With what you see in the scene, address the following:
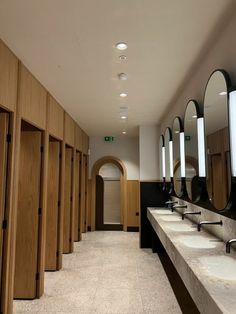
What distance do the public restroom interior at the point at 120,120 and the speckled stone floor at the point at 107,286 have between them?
0.08ft

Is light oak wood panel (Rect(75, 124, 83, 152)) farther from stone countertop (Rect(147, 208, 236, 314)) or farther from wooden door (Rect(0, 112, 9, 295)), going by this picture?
stone countertop (Rect(147, 208, 236, 314))

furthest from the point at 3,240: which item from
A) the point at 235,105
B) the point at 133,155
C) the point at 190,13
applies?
the point at 133,155

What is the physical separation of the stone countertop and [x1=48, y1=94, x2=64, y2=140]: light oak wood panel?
2.28 m

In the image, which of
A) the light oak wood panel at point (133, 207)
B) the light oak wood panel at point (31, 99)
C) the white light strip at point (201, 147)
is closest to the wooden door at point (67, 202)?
the light oak wood panel at point (31, 99)

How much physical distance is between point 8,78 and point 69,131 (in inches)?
103

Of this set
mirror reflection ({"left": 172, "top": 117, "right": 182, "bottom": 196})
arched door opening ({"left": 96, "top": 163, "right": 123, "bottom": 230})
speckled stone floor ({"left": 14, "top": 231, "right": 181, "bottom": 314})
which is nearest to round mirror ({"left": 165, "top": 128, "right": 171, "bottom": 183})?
mirror reflection ({"left": 172, "top": 117, "right": 182, "bottom": 196})

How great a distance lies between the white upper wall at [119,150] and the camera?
788 cm

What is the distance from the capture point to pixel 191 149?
3.21m

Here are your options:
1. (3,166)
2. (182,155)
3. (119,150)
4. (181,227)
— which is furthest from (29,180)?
(119,150)

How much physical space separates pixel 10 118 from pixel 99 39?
117 centimetres

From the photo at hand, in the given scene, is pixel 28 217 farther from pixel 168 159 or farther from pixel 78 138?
pixel 78 138

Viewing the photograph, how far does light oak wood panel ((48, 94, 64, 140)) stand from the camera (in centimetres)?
375

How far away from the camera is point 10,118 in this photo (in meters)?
2.55

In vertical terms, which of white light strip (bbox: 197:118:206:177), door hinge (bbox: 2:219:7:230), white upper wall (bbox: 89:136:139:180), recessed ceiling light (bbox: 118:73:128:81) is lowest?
door hinge (bbox: 2:219:7:230)
